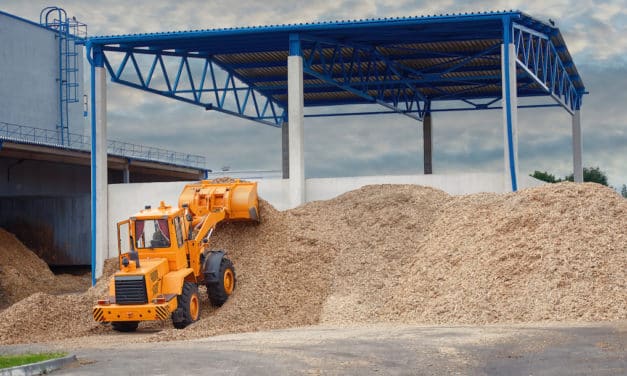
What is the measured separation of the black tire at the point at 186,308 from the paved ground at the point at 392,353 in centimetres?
208

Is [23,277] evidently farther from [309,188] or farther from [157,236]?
[157,236]

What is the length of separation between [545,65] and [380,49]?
6.55 m

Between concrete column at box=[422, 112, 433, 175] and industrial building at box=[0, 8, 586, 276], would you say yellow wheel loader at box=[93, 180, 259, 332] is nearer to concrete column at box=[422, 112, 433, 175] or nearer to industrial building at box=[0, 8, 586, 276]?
industrial building at box=[0, 8, 586, 276]

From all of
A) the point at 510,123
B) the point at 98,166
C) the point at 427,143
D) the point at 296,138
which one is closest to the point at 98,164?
the point at 98,166

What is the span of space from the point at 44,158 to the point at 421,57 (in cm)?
1658

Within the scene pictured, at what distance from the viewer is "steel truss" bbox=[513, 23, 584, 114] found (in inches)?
1149

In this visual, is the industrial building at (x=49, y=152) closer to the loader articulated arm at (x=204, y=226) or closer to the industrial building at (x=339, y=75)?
the industrial building at (x=339, y=75)

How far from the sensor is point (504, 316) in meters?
17.9

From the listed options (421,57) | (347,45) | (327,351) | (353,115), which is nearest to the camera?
(327,351)

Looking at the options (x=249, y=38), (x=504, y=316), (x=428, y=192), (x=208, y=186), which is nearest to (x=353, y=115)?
(x=249, y=38)

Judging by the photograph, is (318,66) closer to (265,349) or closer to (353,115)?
(353,115)

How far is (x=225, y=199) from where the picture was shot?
72.5ft

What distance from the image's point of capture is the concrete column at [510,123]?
25734 mm

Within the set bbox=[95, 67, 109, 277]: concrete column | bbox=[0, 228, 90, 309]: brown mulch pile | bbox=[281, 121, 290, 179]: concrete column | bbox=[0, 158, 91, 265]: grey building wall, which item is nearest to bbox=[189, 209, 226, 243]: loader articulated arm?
bbox=[95, 67, 109, 277]: concrete column
